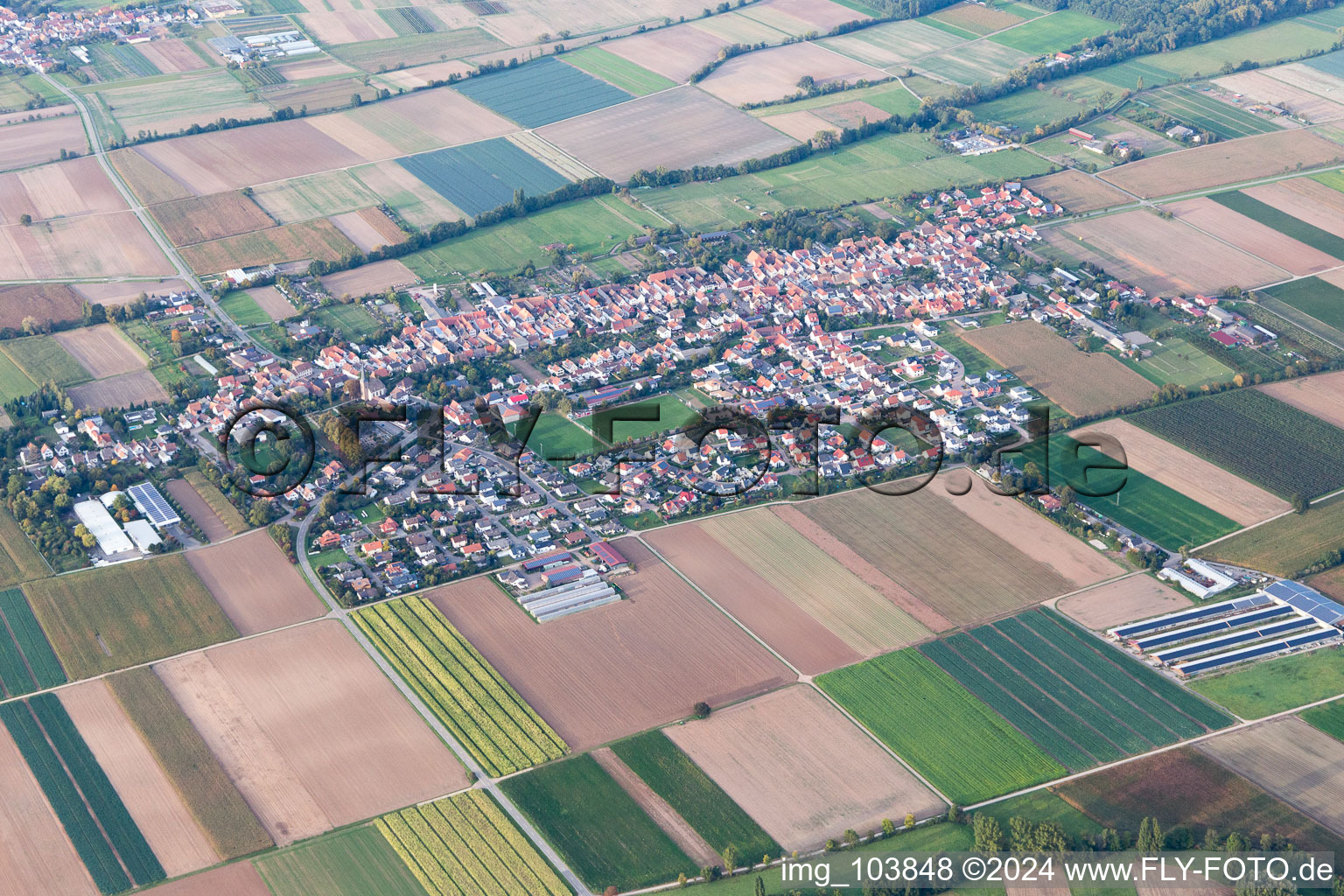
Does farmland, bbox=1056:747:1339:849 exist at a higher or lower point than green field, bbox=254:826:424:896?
lower

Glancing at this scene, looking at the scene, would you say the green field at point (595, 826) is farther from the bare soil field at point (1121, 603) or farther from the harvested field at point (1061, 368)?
the harvested field at point (1061, 368)

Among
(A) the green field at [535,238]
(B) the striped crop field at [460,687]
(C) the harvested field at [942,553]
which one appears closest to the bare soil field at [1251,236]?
(A) the green field at [535,238]

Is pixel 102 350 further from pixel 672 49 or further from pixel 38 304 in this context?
pixel 672 49

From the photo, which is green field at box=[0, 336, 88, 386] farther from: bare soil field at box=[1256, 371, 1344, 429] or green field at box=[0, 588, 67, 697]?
bare soil field at box=[1256, 371, 1344, 429]

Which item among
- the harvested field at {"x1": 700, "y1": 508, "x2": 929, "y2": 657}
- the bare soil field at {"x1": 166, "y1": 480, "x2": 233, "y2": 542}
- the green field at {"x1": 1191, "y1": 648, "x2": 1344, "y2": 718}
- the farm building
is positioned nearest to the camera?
the green field at {"x1": 1191, "y1": 648, "x2": 1344, "y2": 718}

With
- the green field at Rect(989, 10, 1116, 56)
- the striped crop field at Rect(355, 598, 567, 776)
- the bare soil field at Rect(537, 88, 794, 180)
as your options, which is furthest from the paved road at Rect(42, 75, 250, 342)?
the green field at Rect(989, 10, 1116, 56)

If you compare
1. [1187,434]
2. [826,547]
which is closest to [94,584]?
[826,547]
